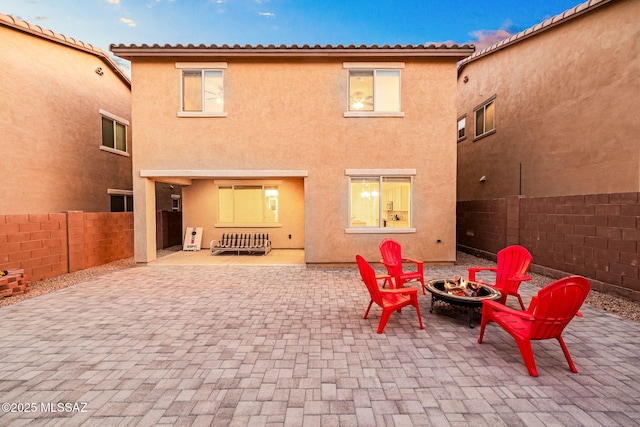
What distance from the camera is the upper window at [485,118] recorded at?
40.4 feet

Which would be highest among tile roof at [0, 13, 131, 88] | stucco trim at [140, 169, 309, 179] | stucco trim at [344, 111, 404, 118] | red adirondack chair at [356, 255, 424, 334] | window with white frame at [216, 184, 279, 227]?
tile roof at [0, 13, 131, 88]

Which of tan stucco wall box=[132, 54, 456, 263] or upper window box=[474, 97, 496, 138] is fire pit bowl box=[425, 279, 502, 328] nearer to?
tan stucco wall box=[132, 54, 456, 263]

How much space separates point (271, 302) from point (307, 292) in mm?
975

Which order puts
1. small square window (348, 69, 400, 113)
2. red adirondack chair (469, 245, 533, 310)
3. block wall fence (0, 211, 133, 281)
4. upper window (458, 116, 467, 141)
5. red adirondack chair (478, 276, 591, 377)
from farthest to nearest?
upper window (458, 116, 467, 141) < small square window (348, 69, 400, 113) < block wall fence (0, 211, 133, 281) < red adirondack chair (469, 245, 533, 310) < red adirondack chair (478, 276, 591, 377)

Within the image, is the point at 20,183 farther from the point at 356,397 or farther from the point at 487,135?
the point at 487,135

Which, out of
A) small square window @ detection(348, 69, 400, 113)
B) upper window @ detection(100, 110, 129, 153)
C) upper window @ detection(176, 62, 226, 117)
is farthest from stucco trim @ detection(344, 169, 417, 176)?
upper window @ detection(100, 110, 129, 153)

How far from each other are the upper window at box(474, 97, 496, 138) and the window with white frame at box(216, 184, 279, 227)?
10.5m

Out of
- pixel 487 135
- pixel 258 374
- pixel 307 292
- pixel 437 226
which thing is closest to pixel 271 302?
pixel 307 292

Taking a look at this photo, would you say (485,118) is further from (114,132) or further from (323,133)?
(114,132)

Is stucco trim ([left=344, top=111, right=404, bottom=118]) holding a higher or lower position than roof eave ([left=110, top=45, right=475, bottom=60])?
lower

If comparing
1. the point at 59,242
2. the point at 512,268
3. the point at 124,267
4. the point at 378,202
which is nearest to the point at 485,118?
the point at 378,202

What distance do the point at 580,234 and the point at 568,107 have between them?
5342mm

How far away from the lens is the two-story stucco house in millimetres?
8469

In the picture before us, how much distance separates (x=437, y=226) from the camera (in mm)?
8562
